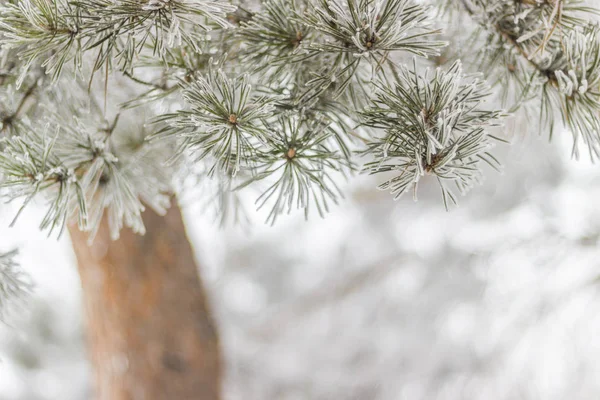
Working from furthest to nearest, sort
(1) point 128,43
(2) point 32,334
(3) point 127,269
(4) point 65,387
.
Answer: (4) point 65,387 → (2) point 32,334 → (3) point 127,269 → (1) point 128,43

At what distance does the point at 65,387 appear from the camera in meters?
2.23

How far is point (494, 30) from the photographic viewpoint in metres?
0.50

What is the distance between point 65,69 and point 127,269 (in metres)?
0.50

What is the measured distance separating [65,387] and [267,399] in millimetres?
811

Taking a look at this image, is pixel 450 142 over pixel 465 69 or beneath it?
beneath

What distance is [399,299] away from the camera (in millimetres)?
1961

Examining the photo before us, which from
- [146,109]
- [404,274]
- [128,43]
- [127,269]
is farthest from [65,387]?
[128,43]

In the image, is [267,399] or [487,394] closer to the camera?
[487,394]

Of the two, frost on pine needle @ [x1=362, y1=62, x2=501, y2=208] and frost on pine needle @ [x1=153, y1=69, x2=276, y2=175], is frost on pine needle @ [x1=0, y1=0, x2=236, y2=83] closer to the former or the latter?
frost on pine needle @ [x1=153, y1=69, x2=276, y2=175]

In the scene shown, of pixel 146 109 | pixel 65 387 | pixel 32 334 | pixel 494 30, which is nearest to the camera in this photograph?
pixel 494 30

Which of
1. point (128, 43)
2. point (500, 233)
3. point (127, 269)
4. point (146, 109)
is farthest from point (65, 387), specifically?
point (128, 43)

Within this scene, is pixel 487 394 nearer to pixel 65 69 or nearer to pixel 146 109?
pixel 146 109

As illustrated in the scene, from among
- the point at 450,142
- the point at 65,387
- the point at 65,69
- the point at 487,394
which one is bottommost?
the point at 450,142

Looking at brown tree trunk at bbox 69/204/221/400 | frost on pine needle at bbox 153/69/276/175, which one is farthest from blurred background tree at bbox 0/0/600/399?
brown tree trunk at bbox 69/204/221/400
